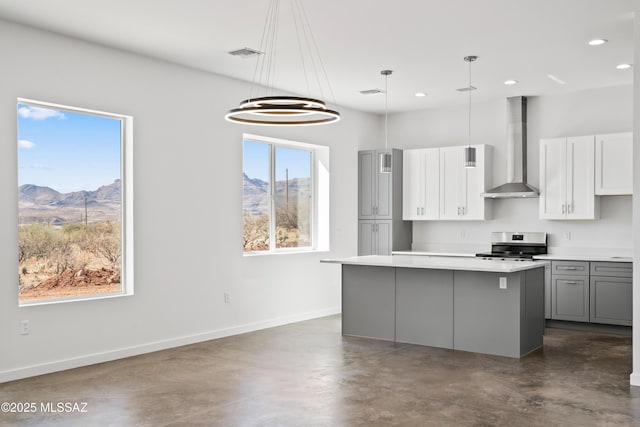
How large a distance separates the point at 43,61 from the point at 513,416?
4.67 m

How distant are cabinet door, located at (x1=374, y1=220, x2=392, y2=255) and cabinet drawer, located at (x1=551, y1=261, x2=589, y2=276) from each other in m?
2.33

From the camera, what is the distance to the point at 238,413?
13.8 ft

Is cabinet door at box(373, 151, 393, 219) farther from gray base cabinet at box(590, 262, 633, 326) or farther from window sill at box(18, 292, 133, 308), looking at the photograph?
window sill at box(18, 292, 133, 308)

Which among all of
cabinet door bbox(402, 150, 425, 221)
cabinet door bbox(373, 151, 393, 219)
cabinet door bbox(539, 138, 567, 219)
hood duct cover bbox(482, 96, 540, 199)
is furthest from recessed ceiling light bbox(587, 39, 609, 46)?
cabinet door bbox(373, 151, 393, 219)

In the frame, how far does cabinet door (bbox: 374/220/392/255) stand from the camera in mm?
8977

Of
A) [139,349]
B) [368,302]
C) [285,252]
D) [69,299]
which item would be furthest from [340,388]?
[285,252]

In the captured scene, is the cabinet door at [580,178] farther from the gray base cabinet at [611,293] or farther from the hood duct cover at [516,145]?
the gray base cabinet at [611,293]

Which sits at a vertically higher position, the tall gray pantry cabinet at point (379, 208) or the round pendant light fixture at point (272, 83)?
the round pendant light fixture at point (272, 83)

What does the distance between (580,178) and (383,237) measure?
2.80 metres

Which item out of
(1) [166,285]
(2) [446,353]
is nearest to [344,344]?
(2) [446,353]

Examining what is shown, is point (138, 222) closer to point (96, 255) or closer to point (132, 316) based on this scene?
point (96, 255)

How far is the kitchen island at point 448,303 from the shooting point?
235 inches

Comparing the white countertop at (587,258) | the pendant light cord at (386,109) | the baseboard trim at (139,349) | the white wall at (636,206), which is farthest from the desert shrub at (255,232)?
the white wall at (636,206)

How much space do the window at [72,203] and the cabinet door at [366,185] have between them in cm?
399
